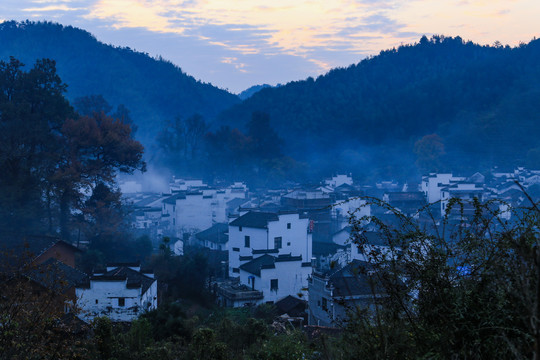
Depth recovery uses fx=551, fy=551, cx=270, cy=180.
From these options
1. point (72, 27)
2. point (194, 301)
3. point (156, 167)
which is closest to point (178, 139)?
point (156, 167)

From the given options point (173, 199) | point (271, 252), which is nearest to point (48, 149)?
point (271, 252)

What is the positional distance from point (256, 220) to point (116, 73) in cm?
5154

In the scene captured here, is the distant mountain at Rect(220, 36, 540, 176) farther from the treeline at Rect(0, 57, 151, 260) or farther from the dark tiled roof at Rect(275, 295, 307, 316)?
the treeline at Rect(0, 57, 151, 260)

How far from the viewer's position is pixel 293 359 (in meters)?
4.75

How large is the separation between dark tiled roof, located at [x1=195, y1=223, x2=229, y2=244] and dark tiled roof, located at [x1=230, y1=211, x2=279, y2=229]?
2340 millimetres

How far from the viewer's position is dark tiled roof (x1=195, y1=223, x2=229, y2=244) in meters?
19.3

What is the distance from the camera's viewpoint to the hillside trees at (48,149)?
13578mm

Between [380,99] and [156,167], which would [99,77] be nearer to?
[156,167]

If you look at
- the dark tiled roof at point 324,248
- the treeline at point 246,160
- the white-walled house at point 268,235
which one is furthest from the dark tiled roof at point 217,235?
the treeline at point 246,160

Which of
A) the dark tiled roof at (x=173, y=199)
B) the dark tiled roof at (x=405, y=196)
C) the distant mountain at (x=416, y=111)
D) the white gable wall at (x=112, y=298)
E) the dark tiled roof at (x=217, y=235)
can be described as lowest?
the white gable wall at (x=112, y=298)

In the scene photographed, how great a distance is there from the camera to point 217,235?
1989 cm

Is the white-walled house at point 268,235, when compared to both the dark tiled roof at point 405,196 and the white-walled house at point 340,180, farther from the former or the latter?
the white-walled house at point 340,180

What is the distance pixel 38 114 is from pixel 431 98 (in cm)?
3630

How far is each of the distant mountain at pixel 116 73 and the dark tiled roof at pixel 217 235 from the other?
126ft
